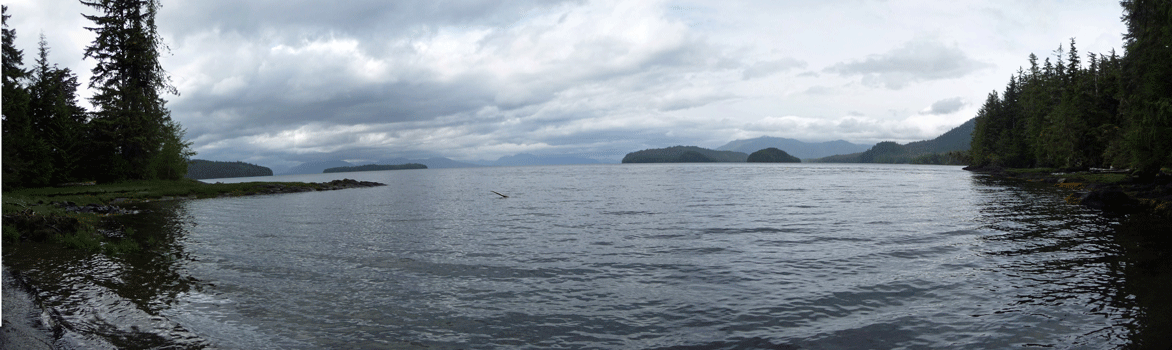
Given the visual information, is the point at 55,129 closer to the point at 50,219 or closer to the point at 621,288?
the point at 50,219

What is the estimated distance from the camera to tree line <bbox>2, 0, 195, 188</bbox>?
50.0 meters

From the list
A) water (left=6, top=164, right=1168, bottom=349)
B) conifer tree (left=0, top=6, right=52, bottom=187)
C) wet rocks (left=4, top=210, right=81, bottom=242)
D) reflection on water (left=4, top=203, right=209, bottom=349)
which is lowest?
water (left=6, top=164, right=1168, bottom=349)

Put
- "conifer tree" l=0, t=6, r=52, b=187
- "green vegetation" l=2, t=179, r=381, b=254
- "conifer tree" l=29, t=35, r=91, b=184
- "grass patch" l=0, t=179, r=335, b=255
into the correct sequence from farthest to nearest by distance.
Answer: "conifer tree" l=29, t=35, r=91, b=184 < "conifer tree" l=0, t=6, r=52, b=187 < "green vegetation" l=2, t=179, r=381, b=254 < "grass patch" l=0, t=179, r=335, b=255

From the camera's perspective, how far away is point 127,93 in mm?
61562

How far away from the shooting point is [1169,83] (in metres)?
38.9

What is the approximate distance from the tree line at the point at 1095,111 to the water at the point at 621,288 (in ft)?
60.2

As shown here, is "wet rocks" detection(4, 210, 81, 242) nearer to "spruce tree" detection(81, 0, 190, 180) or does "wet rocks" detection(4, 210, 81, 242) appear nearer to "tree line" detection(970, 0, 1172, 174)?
"spruce tree" detection(81, 0, 190, 180)

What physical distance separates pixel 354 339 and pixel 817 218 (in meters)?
28.8

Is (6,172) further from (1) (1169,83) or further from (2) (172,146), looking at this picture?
(1) (1169,83)

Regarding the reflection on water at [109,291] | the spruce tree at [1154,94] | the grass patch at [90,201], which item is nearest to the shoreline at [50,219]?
the grass patch at [90,201]

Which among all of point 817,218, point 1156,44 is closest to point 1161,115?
point 1156,44

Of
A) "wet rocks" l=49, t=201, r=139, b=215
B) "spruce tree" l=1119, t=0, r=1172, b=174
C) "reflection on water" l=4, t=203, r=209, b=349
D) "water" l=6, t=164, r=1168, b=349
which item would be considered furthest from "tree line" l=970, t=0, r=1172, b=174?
"wet rocks" l=49, t=201, r=139, b=215

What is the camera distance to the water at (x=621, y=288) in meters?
12.3

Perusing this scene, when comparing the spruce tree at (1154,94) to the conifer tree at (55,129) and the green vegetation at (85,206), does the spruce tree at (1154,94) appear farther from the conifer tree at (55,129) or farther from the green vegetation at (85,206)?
the conifer tree at (55,129)
